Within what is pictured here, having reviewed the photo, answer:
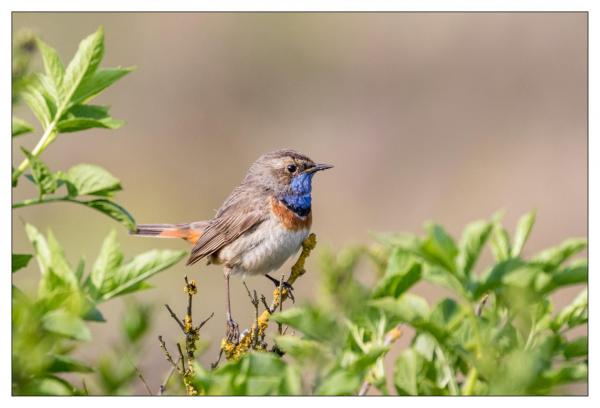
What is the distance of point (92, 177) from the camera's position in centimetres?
236

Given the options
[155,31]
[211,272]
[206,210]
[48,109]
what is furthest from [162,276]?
[48,109]

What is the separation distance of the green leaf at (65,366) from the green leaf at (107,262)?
184 millimetres

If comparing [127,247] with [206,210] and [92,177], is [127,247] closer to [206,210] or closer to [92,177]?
[206,210]

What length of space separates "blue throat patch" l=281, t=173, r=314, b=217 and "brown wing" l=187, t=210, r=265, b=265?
23 cm

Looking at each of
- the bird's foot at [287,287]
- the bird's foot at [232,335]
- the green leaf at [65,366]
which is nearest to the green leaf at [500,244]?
the green leaf at [65,366]

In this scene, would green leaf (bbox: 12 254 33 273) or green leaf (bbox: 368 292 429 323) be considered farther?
green leaf (bbox: 12 254 33 273)

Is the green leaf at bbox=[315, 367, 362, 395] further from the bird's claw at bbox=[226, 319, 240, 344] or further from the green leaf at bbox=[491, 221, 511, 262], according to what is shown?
the bird's claw at bbox=[226, 319, 240, 344]

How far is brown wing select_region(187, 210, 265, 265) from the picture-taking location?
22.3ft

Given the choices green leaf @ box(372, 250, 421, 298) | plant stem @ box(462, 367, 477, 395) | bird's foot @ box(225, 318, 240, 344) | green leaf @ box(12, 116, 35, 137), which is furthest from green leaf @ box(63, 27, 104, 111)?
bird's foot @ box(225, 318, 240, 344)

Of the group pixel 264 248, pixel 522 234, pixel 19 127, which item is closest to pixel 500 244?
pixel 522 234

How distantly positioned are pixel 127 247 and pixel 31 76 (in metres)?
10.00

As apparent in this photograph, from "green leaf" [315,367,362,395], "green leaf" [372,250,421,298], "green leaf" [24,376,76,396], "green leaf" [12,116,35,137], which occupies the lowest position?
"green leaf" [24,376,76,396]

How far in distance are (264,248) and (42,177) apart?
438cm

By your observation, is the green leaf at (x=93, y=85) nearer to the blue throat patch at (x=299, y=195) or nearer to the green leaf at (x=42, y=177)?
the green leaf at (x=42, y=177)
